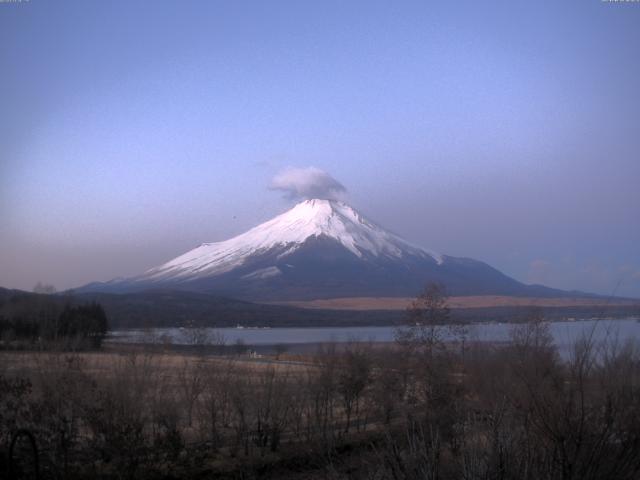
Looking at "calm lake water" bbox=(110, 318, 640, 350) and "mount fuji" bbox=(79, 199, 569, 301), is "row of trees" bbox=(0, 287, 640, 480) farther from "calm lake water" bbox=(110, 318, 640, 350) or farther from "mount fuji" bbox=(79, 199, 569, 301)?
"mount fuji" bbox=(79, 199, 569, 301)

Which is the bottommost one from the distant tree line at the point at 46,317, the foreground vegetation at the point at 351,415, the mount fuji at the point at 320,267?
the foreground vegetation at the point at 351,415

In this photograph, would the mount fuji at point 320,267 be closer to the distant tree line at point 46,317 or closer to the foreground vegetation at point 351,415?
the distant tree line at point 46,317

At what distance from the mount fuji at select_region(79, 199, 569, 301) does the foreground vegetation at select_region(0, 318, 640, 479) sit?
110m

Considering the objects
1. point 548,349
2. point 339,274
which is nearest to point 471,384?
point 548,349

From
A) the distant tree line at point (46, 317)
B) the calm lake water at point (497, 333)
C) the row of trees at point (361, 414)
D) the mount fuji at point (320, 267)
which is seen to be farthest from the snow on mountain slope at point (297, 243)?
the row of trees at point (361, 414)

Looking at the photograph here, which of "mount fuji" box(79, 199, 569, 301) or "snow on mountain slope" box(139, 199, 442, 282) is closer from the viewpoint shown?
"mount fuji" box(79, 199, 569, 301)

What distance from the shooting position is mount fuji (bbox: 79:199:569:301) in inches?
5620

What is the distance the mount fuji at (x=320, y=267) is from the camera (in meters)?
143

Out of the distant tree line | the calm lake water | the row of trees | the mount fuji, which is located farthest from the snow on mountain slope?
the row of trees

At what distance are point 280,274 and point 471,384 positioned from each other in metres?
137

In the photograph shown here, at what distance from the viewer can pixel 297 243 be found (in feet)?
583

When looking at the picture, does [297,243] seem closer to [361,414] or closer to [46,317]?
[46,317]

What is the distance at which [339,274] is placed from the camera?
155 metres

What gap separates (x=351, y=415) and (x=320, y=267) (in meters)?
139
